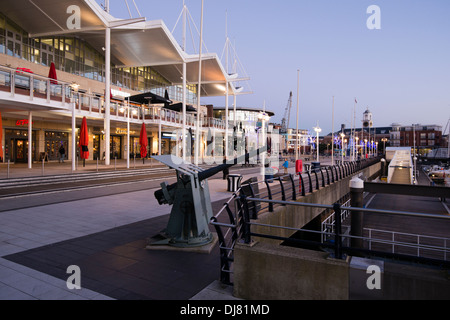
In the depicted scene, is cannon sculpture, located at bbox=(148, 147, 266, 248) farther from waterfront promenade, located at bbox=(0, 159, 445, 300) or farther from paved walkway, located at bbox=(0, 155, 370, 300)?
paved walkway, located at bbox=(0, 155, 370, 300)

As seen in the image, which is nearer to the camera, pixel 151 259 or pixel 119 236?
pixel 151 259

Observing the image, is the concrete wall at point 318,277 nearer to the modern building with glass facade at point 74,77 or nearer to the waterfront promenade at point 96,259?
the waterfront promenade at point 96,259

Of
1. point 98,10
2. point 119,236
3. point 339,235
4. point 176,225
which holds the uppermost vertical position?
point 98,10

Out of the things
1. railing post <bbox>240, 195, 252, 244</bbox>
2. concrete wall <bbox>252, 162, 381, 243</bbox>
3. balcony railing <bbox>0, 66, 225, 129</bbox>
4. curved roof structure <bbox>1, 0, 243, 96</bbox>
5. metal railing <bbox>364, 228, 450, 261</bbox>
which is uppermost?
curved roof structure <bbox>1, 0, 243, 96</bbox>

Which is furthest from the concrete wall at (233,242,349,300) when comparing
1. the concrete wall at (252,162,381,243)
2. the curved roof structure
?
the curved roof structure

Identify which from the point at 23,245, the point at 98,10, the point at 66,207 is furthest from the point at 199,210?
the point at 98,10

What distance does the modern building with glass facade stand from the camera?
20.1 m

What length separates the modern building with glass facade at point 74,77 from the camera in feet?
66.1

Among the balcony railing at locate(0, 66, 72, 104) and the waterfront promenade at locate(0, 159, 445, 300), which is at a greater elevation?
the balcony railing at locate(0, 66, 72, 104)

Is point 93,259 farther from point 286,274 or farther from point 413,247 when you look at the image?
point 413,247

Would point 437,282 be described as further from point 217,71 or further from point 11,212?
point 217,71

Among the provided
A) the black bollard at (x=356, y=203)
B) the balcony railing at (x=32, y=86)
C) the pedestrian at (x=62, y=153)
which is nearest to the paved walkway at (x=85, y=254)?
the black bollard at (x=356, y=203)
